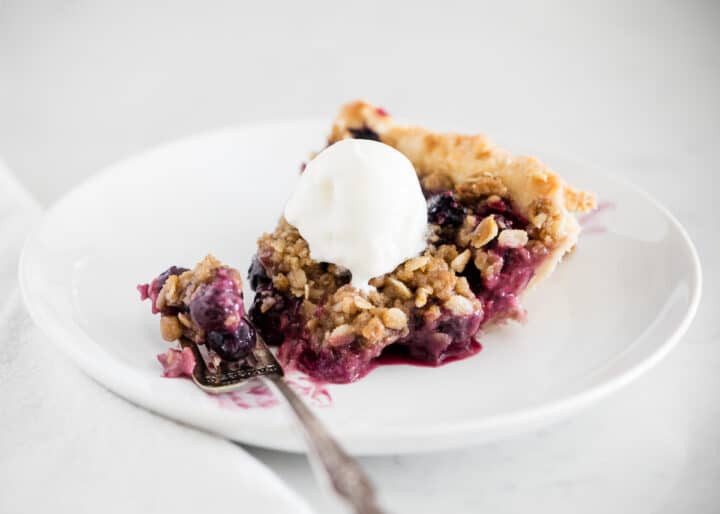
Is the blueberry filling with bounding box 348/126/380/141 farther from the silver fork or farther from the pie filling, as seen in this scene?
the silver fork

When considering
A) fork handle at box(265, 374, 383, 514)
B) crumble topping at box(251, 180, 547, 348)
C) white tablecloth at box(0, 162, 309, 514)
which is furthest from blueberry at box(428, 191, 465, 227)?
white tablecloth at box(0, 162, 309, 514)

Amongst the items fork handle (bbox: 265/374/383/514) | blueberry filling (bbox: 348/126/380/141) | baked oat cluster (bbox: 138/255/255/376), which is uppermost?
baked oat cluster (bbox: 138/255/255/376)

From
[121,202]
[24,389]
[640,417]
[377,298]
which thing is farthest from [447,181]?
[24,389]

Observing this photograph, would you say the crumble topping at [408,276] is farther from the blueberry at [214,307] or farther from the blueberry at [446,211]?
the blueberry at [214,307]

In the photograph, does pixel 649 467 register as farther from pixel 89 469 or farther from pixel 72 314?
pixel 72 314

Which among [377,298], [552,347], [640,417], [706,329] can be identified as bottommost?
[706,329]

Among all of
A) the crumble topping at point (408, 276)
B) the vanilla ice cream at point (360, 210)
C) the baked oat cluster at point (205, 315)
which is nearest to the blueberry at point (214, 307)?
the baked oat cluster at point (205, 315)
